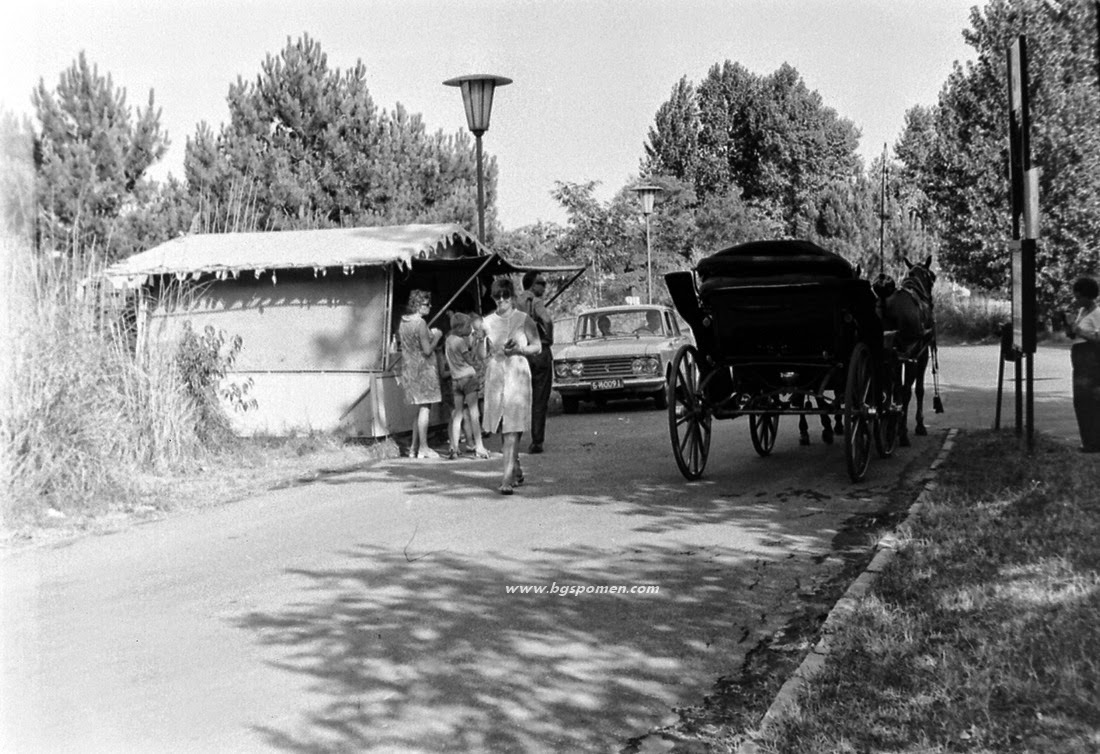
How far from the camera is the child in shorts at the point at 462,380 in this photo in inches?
589

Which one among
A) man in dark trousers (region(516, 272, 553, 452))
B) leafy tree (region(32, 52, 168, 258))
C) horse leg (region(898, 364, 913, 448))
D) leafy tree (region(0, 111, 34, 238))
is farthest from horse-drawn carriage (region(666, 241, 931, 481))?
leafy tree (region(32, 52, 168, 258))

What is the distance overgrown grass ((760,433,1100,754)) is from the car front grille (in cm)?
1171

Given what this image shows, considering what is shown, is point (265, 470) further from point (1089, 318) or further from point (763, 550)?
point (1089, 318)

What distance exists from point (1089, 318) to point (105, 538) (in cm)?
910

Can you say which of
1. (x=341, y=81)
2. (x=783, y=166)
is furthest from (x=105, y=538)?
(x=783, y=166)

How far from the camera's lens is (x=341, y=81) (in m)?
33.5

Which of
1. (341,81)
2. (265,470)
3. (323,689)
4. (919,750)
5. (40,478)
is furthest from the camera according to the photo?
(341,81)

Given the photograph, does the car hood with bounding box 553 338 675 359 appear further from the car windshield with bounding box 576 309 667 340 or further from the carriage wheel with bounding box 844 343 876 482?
the carriage wheel with bounding box 844 343 876 482

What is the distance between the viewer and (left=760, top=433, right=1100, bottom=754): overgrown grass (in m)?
4.68

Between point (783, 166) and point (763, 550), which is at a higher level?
point (783, 166)

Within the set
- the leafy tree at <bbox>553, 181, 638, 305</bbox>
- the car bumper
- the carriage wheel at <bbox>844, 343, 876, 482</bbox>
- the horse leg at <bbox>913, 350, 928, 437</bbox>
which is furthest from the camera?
the leafy tree at <bbox>553, 181, 638, 305</bbox>

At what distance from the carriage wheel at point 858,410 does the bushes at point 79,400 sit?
22.3 feet

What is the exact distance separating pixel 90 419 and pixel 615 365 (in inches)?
408

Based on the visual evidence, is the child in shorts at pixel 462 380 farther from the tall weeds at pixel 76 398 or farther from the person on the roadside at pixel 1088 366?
the person on the roadside at pixel 1088 366
